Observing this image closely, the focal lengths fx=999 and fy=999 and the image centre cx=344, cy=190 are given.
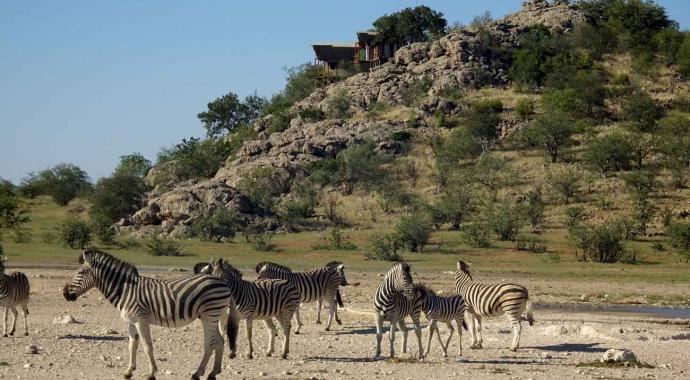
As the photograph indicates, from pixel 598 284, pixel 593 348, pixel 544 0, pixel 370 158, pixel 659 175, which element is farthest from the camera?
pixel 544 0

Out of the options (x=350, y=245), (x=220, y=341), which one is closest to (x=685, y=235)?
(x=350, y=245)

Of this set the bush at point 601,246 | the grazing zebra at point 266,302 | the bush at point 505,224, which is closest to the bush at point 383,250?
the bush at point 505,224

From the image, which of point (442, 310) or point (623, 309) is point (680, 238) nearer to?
point (623, 309)

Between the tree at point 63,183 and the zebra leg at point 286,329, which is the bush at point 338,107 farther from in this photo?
the zebra leg at point 286,329

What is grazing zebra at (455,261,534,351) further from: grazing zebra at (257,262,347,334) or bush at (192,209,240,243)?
bush at (192,209,240,243)

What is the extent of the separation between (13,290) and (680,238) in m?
36.9

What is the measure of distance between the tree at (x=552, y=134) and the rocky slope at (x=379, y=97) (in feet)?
37.3

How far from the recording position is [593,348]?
20.5 meters

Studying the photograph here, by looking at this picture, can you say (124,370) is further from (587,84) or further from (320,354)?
(587,84)

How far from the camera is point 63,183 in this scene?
3396 inches

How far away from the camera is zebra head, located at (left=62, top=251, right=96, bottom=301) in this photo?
50.6ft

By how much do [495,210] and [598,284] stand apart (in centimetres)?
2014

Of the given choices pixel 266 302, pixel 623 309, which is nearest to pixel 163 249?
pixel 623 309

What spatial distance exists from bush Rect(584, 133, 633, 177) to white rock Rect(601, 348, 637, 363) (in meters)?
50.6
